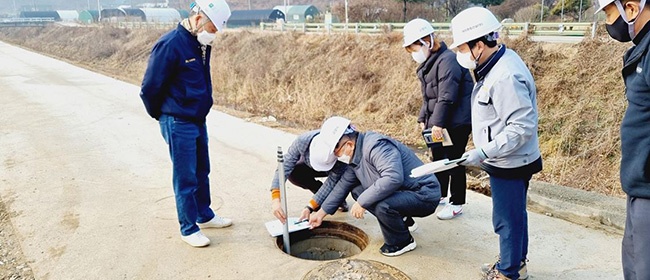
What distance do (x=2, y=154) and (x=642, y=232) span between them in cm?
763

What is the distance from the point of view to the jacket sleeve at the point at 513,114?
8.80 ft

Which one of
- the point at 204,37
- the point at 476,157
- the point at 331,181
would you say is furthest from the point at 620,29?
the point at 204,37

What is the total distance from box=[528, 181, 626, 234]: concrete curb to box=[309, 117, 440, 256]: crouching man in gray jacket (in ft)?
5.27

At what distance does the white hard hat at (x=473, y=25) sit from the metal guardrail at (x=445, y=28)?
28.9 ft

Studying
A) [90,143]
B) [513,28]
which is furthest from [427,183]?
[513,28]

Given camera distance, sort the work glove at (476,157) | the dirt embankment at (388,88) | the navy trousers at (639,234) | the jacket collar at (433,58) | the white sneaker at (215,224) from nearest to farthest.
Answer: the navy trousers at (639,234)
the work glove at (476,157)
the jacket collar at (433,58)
the white sneaker at (215,224)
the dirt embankment at (388,88)


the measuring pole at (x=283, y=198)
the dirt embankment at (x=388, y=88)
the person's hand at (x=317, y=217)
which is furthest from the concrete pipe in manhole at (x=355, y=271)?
the dirt embankment at (x=388, y=88)

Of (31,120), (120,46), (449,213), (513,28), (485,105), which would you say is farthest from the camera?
(120,46)

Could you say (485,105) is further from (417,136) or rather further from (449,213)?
(417,136)

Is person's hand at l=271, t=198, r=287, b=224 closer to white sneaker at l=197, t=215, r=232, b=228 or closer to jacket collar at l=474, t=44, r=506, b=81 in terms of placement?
white sneaker at l=197, t=215, r=232, b=228

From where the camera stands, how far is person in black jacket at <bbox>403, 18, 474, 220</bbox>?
402 centimetres

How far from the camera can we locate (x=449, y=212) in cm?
442

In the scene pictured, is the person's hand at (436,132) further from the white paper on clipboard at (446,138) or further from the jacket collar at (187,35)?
the jacket collar at (187,35)

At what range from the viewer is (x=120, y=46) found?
30.7m
